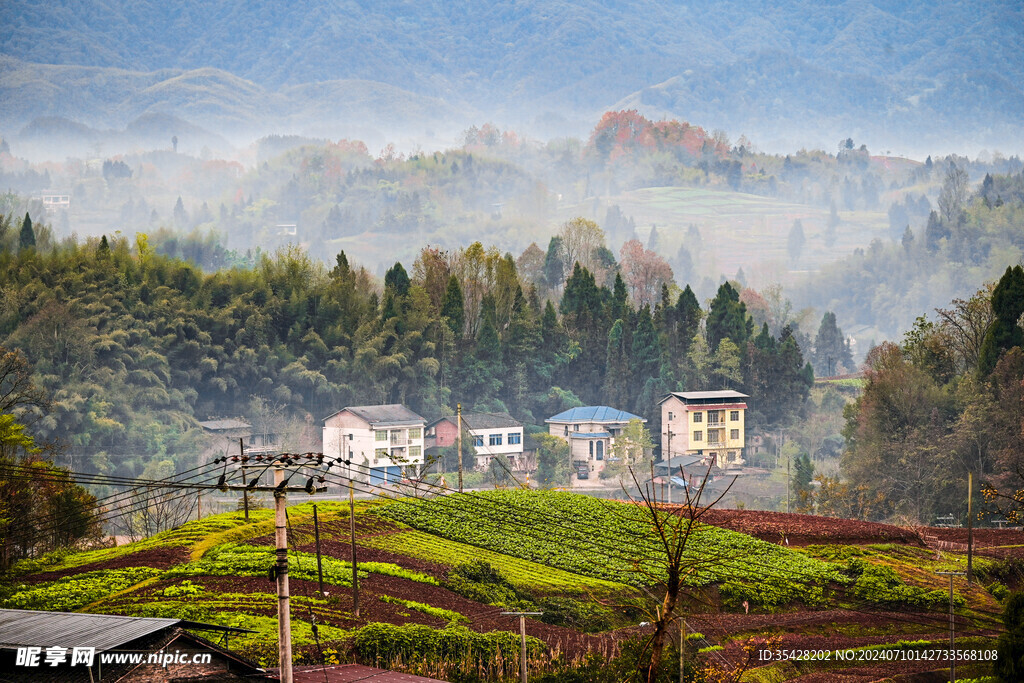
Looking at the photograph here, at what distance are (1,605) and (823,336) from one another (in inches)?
4361

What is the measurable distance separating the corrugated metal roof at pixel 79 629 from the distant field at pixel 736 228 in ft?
510

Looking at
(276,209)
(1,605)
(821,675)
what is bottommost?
(821,675)

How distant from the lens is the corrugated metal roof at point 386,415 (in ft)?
229

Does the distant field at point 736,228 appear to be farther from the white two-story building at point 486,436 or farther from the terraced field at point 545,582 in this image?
the terraced field at point 545,582

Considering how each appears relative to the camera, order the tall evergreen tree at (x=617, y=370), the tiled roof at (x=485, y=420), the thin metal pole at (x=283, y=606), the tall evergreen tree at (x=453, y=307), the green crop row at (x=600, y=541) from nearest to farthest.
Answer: the thin metal pole at (x=283, y=606)
the green crop row at (x=600, y=541)
the tiled roof at (x=485, y=420)
the tall evergreen tree at (x=453, y=307)
the tall evergreen tree at (x=617, y=370)

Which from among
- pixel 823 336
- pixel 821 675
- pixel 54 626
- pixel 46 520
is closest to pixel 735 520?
pixel 821 675

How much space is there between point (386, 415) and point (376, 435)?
1.73 m

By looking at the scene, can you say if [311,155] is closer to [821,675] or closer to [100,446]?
[100,446]

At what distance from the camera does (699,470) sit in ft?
241

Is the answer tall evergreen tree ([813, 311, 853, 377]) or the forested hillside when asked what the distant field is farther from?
the forested hillside

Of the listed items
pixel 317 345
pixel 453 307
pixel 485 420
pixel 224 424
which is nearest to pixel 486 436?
pixel 485 420

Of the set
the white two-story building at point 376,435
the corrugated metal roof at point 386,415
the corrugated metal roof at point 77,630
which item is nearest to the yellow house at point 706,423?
the white two-story building at point 376,435

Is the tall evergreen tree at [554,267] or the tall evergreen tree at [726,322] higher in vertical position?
the tall evergreen tree at [554,267]

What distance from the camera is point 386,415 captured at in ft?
231
